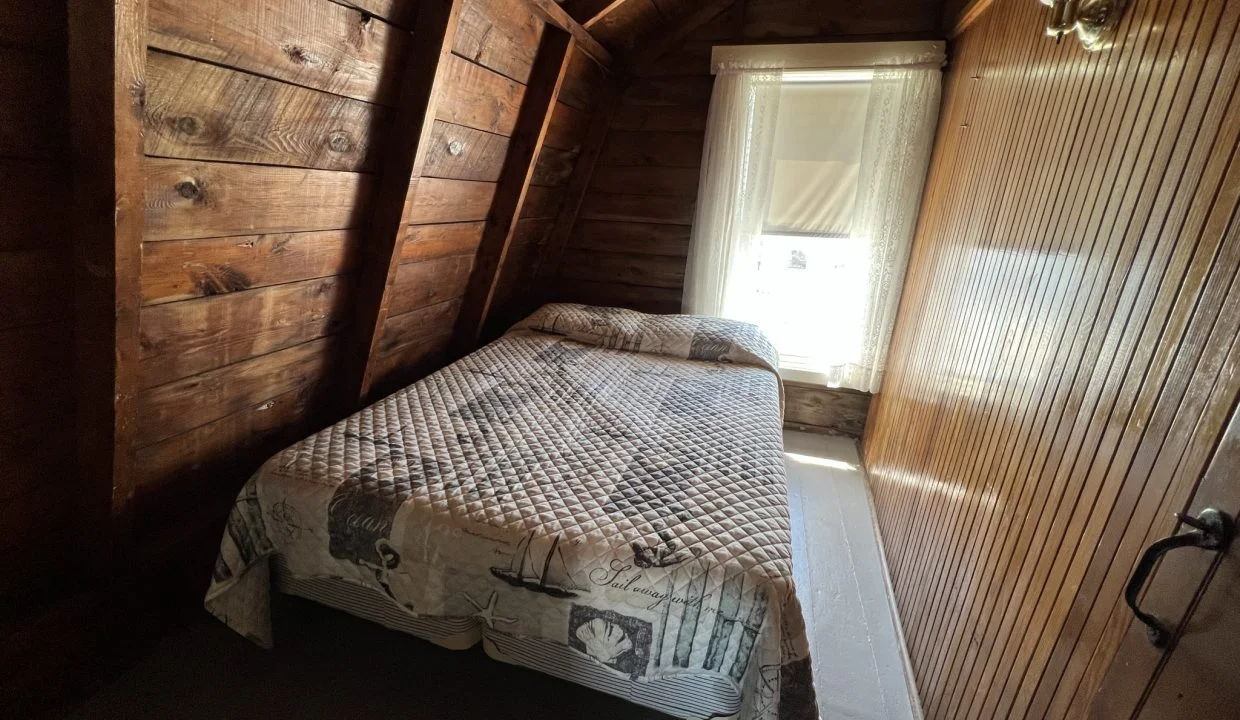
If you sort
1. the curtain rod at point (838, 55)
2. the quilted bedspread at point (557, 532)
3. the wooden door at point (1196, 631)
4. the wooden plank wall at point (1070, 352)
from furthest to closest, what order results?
the curtain rod at point (838, 55)
the quilted bedspread at point (557, 532)
the wooden plank wall at point (1070, 352)
the wooden door at point (1196, 631)

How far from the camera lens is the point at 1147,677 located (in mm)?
742

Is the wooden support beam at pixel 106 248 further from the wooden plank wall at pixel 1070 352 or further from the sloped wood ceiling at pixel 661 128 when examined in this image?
the sloped wood ceiling at pixel 661 128

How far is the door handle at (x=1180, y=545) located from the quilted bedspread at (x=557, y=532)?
1.89 ft

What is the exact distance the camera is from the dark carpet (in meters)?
1.41

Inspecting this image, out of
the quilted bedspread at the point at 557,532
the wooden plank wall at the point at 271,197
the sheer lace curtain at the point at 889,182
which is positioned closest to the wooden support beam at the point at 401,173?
the wooden plank wall at the point at 271,197

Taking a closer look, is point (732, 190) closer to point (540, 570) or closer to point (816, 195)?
point (816, 195)

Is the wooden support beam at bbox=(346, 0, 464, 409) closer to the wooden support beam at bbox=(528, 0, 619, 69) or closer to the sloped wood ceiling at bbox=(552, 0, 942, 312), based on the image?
the wooden support beam at bbox=(528, 0, 619, 69)

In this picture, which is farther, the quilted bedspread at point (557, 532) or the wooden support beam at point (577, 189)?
the wooden support beam at point (577, 189)

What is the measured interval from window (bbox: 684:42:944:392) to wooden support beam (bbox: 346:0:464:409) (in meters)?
1.55

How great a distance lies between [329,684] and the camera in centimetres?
148

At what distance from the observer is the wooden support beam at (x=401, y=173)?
1.51 m

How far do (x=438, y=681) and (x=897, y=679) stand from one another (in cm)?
125

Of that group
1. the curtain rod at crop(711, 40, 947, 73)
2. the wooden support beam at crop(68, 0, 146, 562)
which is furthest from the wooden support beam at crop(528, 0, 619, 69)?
the wooden support beam at crop(68, 0, 146, 562)

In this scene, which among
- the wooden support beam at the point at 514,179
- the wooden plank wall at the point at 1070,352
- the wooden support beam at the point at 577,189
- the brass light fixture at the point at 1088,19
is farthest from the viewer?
the wooden support beam at the point at 577,189
